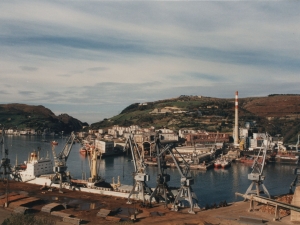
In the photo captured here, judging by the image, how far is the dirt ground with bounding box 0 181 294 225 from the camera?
669 inches

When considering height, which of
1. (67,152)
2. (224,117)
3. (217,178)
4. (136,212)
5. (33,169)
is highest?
(224,117)

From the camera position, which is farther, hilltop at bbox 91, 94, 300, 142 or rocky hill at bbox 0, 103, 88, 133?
rocky hill at bbox 0, 103, 88, 133

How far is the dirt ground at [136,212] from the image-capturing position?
17.0 meters

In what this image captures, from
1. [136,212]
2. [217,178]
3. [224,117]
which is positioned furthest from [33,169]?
[224,117]

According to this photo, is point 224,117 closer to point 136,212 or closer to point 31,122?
point 31,122

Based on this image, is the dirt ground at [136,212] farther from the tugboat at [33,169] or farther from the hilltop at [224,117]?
the hilltop at [224,117]

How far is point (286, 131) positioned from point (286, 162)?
26051 mm

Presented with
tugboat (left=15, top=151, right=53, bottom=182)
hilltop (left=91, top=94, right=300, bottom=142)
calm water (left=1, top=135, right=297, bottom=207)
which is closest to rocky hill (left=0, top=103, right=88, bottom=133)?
hilltop (left=91, top=94, right=300, bottom=142)

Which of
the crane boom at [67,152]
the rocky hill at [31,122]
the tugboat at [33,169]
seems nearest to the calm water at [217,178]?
the tugboat at [33,169]

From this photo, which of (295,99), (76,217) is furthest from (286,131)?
(76,217)

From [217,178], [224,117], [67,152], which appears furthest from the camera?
[224,117]

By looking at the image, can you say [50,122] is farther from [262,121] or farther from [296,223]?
[296,223]

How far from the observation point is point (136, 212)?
1888cm

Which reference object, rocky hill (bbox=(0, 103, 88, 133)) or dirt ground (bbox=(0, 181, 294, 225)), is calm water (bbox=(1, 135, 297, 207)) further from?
rocky hill (bbox=(0, 103, 88, 133))
